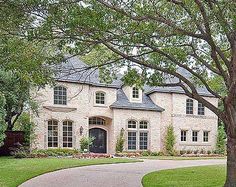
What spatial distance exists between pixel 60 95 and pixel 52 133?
9.51 feet

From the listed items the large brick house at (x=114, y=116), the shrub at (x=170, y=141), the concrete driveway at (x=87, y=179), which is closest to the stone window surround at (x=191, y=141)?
the large brick house at (x=114, y=116)

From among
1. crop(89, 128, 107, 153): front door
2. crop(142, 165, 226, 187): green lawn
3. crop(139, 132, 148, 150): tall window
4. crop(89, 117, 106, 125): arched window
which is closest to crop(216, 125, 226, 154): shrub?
crop(139, 132, 148, 150): tall window

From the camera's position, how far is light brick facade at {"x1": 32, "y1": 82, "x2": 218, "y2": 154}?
1044 inches

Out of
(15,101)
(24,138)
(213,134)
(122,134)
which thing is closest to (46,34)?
(15,101)

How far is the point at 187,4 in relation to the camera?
9484mm

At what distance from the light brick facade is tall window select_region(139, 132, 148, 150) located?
25 centimetres

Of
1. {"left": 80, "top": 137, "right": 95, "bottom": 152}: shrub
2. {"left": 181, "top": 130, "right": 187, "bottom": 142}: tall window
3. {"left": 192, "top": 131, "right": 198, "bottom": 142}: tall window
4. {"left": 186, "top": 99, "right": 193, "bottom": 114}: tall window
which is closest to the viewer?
{"left": 80, "top": 137, "right": 95, "bottom": 152}: shrub

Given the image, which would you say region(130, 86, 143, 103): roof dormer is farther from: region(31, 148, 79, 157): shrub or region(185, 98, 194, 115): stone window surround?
region(31, 148, 79, 157): shrub

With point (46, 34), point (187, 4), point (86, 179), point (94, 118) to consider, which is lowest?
point (86, 179)

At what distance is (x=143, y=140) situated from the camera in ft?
99.5

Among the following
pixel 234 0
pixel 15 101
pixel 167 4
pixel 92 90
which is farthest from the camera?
pixel 92 90

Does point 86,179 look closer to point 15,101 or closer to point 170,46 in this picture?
point 170,46

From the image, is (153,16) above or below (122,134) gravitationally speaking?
above

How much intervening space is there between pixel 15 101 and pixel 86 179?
11523 millimetres
